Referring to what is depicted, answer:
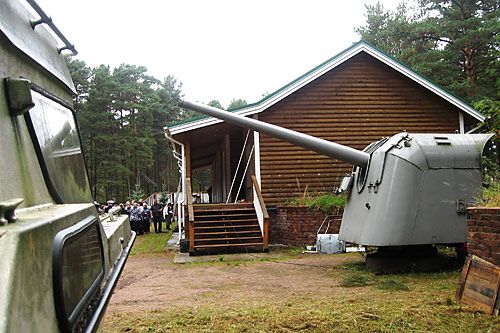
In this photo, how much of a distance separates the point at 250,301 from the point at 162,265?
17.4 feet

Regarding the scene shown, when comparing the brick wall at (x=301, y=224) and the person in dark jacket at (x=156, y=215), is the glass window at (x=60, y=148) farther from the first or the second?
the person in dark jacket at (x=156, y=215)

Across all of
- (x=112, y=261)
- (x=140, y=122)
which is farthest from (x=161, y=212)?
(x=140, y=122)

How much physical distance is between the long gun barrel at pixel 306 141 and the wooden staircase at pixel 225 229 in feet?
12.3

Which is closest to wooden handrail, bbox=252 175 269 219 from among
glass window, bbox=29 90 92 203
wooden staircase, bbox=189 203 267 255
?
wooden staircase, bbox=189 203 267 255

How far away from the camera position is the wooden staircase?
13.2 m

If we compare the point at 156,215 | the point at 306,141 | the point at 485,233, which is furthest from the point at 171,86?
the point at 485,233

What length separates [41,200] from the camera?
6.48 ft

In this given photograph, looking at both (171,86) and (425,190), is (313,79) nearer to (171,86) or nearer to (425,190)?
(425,190)

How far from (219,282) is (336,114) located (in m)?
7.98

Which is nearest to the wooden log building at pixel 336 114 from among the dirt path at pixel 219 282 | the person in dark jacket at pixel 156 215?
the dirt path at pixel 219 282

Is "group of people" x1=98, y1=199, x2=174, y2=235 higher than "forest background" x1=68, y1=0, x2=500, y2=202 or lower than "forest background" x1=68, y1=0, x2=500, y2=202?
lower

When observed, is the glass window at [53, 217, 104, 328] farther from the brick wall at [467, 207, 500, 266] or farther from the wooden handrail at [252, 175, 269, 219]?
the wooden handrail at [252, 175, 269, 219]

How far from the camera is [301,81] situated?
14.8 metres

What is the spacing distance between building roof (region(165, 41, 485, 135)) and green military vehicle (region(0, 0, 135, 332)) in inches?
435
